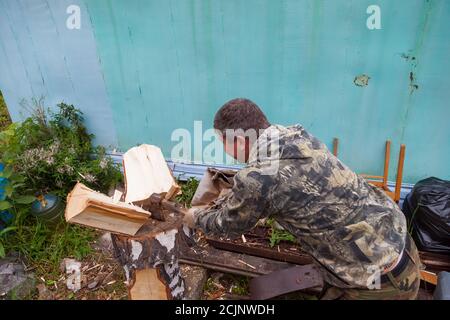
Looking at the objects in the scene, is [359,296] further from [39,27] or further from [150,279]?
[39,27]

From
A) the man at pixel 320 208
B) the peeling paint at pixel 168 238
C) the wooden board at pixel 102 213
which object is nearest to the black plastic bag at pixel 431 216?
the man at pixel 320 208

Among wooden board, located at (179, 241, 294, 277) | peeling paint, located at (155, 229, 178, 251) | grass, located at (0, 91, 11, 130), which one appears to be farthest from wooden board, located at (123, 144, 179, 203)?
grass, located at (0, 91, 11, 130)

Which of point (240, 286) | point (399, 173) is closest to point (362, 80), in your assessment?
point (399, 173)

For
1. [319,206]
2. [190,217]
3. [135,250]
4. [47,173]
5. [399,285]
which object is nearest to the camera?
[319,206]

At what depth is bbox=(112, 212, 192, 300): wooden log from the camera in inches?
86.6

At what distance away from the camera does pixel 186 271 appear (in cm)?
287

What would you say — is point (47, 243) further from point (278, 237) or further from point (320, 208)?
point (320, 208)

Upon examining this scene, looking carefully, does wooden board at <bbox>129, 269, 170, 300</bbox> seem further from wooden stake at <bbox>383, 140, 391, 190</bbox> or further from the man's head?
wooden stake at <bbox>383, 140, 391, 190</bbox>

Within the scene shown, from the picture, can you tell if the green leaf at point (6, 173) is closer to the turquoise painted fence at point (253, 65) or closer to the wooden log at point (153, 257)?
the turquoise painted fence at point (253, 65)

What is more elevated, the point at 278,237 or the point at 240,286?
the point at 278,237

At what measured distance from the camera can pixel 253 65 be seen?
320 centimetres

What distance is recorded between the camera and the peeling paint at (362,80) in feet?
9.71

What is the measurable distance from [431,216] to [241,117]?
2.10 meters

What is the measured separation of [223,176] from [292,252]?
40.9 inches
